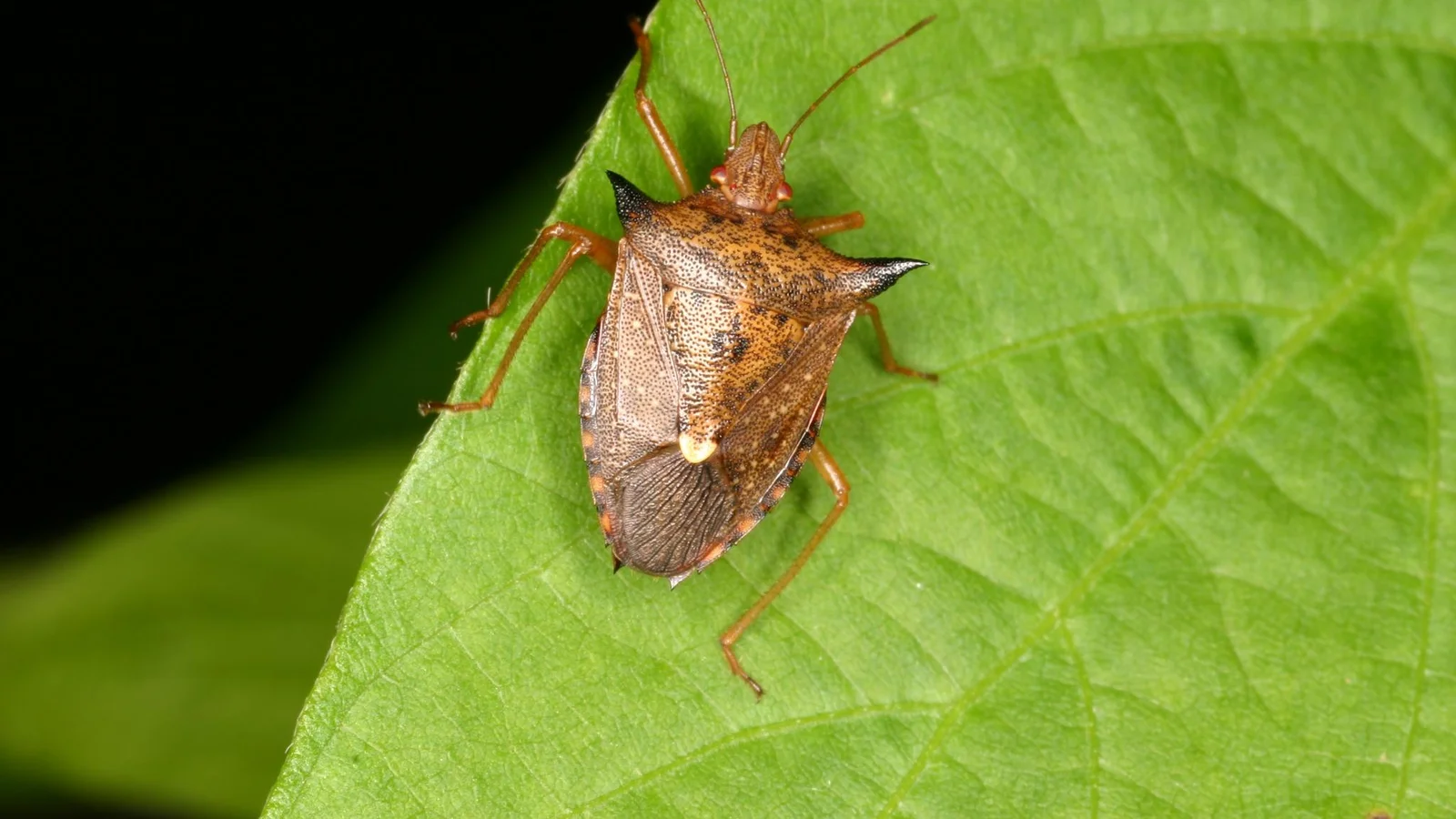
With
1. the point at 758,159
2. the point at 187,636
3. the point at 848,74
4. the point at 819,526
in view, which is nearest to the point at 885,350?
the point at 819,526

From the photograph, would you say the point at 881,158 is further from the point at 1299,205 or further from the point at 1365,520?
the point at 1365,520

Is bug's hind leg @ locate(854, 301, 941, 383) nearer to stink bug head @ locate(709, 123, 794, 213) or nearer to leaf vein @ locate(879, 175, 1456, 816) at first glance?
stink bug head @ locate(709, 123, 794, 213)

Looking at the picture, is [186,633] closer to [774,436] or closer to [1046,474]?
[774,436]

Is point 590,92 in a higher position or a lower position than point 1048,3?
higher

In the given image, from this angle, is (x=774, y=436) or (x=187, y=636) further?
(x=187, y=636)

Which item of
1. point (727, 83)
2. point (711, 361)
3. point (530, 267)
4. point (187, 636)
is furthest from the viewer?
point (187, 636)

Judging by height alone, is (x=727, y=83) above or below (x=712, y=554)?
above

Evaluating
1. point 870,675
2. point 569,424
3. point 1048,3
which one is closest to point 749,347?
point 569,424
